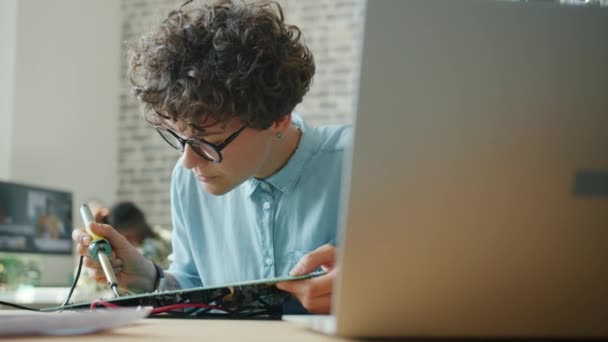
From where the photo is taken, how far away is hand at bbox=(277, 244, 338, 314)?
1144 mm

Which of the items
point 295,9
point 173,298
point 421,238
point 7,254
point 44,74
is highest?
point 295,9

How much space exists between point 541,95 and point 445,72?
0.29ft

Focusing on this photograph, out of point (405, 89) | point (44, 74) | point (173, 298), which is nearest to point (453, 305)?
point (405, 89)

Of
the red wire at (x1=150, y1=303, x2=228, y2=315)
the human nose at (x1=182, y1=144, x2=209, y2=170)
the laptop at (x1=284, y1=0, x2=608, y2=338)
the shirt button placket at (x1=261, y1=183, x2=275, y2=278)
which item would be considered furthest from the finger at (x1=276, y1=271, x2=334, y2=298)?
Result: the shirt button placket at (x1=261, y1=183, x2=275, y2=278)

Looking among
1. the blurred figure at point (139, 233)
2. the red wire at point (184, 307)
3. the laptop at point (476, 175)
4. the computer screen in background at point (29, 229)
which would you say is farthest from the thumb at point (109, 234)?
the blurred figure at point (139, 233)

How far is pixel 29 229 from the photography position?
4.68m

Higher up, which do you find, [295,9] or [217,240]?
[295,9]

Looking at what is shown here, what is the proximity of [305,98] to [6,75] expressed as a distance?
2.22 m

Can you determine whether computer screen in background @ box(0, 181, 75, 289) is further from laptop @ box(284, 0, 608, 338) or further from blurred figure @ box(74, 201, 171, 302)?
laptop @ box(284, 0, 608, 338)

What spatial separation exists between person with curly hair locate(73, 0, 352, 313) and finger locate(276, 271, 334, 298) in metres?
0.34

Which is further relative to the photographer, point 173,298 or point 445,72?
point 173,298

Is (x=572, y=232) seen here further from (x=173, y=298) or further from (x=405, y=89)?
(x=173, y=298)

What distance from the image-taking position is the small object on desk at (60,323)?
0.81 metres

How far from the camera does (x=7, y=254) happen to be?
4.61 m
